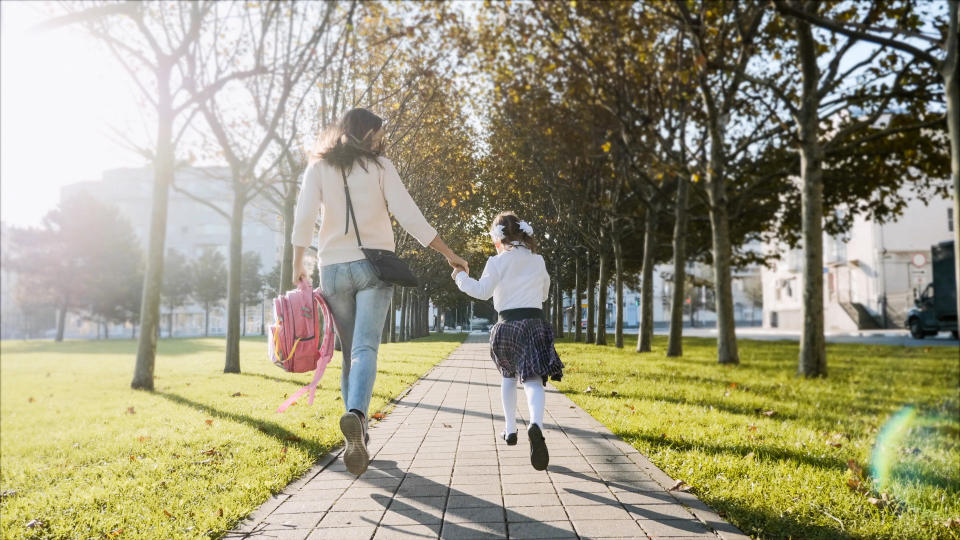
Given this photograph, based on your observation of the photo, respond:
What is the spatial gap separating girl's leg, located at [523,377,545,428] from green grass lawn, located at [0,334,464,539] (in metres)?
1.72

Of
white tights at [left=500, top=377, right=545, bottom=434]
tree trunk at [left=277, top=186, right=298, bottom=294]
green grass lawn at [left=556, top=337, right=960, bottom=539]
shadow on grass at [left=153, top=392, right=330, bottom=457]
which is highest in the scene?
tree trunk at [left=277, top=186, right=298, bottom=294]

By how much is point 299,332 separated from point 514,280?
5.14 ft

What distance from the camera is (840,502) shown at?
393cm

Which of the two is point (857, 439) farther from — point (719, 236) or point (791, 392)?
point (719, 236)

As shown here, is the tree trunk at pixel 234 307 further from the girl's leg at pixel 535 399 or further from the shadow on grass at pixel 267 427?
the girl's leg at pixel 535 399

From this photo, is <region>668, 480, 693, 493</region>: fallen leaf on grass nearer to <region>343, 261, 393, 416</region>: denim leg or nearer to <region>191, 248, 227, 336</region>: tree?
<region>343, 261, 393, 416</region>: denim leg

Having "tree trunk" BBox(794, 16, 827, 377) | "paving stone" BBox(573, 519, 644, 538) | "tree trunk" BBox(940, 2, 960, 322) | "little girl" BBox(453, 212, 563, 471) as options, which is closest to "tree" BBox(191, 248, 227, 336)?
"tree trunk" BBox(794, 16, 827, 377)

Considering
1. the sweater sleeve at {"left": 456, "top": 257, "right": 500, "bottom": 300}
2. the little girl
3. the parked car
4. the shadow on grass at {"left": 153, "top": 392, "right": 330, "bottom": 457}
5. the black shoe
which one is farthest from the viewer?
the parked car

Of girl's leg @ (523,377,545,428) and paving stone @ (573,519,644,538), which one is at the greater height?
girl's leg @ (523,377,545,428)

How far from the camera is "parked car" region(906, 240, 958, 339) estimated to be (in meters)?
26.2

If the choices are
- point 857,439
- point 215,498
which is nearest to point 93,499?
point 215,498

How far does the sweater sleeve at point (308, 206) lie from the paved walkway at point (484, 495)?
161 cm

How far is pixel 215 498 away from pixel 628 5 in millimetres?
12873

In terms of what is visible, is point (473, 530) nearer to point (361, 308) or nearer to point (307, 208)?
point (361, 308)
